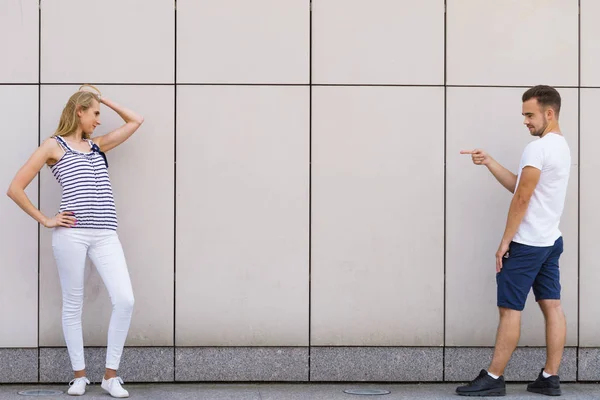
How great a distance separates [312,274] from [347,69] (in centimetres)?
164

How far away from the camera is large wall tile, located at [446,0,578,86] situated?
7.18 meters

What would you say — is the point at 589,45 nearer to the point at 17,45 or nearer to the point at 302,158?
the point at 302,158

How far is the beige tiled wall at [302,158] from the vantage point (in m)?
7.06

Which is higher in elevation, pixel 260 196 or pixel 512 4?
pixel 512 4

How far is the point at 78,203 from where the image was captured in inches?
254

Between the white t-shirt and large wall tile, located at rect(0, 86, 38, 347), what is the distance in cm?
371

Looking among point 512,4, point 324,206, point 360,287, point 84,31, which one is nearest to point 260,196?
point 324,206

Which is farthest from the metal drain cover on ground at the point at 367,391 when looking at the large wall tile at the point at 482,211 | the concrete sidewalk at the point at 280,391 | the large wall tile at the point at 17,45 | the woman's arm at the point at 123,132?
the large wall tile at the point at 17,45

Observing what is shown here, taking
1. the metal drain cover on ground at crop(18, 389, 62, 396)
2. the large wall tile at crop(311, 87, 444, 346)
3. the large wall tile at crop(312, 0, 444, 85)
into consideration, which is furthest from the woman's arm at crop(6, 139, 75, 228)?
the large wall tile at crop(312, 0, 444, 85)

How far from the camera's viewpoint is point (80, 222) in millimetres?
6457

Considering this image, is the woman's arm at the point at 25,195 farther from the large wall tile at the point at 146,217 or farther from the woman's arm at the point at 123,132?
the large wall tile at the point at 146,217

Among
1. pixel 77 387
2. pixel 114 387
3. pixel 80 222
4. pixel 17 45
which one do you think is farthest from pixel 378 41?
pixel 77 387

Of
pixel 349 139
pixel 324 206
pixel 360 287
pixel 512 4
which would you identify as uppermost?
pixel 512 4

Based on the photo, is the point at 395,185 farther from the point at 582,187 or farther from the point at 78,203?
the point at 78,203
